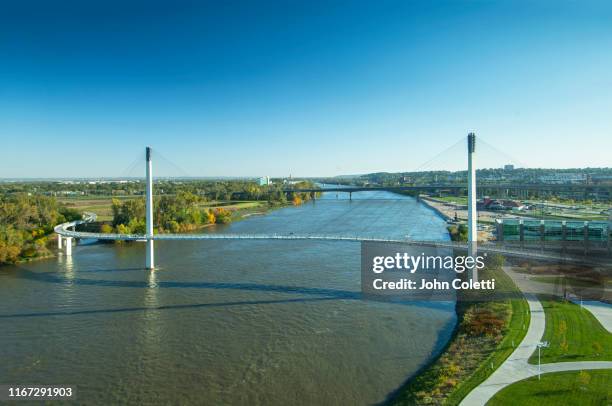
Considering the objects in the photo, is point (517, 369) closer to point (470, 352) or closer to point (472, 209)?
point (470, 352)

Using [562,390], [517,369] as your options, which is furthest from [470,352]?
[562,390]

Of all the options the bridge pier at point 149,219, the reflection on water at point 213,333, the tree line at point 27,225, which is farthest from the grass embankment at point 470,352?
the tree line at point 27,225

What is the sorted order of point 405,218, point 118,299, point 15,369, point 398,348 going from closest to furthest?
point 15,369, point 398,348, point 118,299, point 405,218

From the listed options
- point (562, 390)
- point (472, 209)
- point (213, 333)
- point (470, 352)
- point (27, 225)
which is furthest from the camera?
point (27, 225)

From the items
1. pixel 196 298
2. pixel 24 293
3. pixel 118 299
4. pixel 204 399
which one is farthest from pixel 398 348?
pixel 24 293

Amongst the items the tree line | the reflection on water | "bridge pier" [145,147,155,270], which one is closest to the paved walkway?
the reflection on water

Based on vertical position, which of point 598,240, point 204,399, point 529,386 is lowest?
point 204,399

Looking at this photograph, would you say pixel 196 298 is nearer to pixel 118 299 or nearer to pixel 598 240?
pixel 118 299
